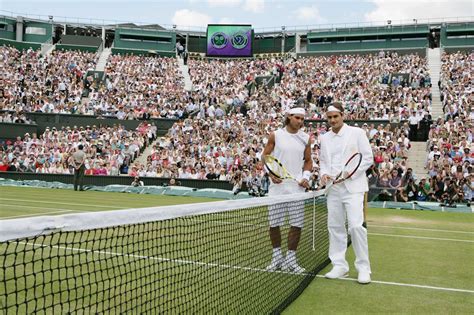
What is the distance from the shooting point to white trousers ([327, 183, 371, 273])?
6.81 metres

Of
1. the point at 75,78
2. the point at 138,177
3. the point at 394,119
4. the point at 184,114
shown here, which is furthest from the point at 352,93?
the point at 75,78

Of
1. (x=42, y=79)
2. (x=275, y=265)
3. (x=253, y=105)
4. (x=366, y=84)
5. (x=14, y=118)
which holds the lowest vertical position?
(x=275, y=265)

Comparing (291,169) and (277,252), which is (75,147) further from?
(277,252)

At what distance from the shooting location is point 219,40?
171 feet

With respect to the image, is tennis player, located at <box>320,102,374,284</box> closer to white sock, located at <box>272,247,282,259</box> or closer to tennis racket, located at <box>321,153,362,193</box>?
tennis racket, located at <box>321,153,362,193</box>

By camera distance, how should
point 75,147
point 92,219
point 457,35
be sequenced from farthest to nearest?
point 457,35
point 75,147
point 92,219

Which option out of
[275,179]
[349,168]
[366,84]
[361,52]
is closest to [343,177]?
[349,168]

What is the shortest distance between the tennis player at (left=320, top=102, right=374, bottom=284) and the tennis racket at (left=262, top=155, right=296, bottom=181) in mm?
506

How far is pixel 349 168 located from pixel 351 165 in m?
0.05

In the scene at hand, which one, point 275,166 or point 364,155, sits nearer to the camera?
point 364,155

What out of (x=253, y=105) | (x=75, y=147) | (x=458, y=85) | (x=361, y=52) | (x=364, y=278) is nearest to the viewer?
(x=364, y=278)

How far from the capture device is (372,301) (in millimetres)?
5953

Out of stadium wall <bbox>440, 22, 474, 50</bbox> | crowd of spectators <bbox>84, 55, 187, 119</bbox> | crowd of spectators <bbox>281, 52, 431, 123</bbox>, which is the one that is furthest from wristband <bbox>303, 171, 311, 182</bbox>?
stadium wall <bbox>440, 22, 474, 50</bbox>

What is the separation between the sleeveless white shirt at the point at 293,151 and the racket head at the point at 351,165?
0.78m
